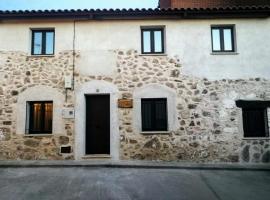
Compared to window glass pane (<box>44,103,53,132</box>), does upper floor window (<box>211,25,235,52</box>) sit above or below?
above

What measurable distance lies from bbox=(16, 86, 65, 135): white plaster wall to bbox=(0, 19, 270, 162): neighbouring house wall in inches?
6.3

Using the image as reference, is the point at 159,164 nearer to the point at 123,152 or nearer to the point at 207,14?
the point at 123,152

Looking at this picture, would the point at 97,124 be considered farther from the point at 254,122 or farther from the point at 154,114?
the point at 254,122

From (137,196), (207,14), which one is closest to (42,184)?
(137,196)

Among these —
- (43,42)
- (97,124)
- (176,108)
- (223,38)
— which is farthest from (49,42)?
(223,38)

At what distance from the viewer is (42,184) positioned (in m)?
7.07

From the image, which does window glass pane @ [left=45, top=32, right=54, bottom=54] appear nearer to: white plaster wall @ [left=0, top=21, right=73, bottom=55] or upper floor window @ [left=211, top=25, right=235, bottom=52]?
white plaster wall @ [left=0, top=21, right=73, bottom=55]

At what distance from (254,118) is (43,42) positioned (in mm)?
8433

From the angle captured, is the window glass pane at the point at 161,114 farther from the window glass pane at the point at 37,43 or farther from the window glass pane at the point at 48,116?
the window glass pane at the point at 37,43

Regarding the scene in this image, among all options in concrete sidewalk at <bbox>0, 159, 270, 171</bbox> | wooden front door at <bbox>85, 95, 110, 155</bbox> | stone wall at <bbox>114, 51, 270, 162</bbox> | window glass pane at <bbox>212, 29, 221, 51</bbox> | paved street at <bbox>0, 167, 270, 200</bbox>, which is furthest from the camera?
window glass pane at <bbox>212, 29, 221, 51</bbox>

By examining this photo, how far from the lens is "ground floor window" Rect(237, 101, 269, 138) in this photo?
10.1m

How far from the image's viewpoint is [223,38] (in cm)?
1060

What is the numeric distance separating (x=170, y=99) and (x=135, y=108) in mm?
1323

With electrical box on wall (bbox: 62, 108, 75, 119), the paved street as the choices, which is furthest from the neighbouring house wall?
the paved street
